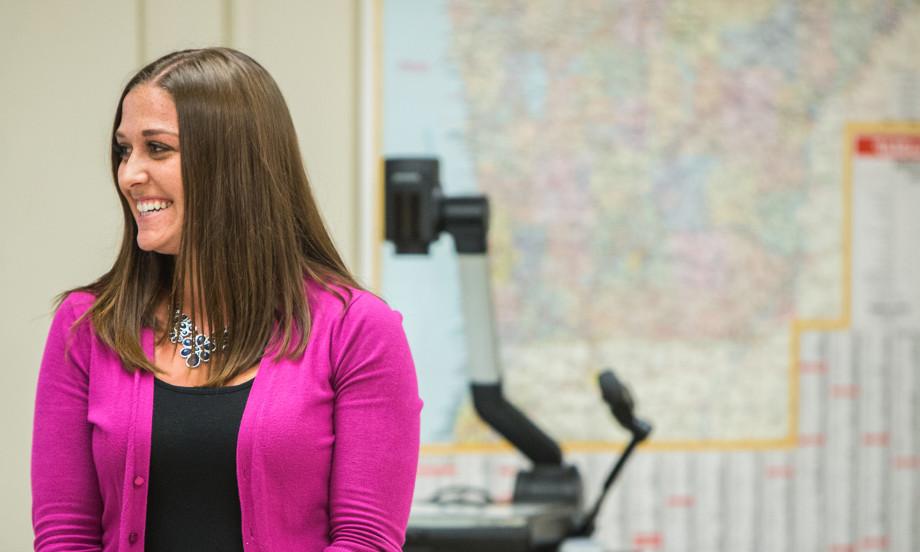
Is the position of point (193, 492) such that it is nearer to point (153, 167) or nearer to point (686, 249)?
point (153, 167)

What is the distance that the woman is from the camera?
3.24ft

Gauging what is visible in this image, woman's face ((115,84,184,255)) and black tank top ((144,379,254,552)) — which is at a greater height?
woman's face ((115,84,184,255))

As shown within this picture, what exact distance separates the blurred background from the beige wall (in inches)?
37.9

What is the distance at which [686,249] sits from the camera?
2.54m

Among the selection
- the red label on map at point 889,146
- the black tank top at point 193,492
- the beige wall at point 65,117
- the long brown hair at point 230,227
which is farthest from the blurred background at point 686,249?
the black tank top at point 193,492

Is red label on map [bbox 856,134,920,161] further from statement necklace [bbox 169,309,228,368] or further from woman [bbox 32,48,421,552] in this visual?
statement necklace [bbox 169,309,228,368]

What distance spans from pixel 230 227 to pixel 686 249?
1.68 m

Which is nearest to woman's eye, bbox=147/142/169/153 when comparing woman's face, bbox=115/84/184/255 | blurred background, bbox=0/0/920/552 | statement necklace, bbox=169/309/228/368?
woman's face, bbox=115/84/184/255

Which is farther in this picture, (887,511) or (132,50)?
(887,511)

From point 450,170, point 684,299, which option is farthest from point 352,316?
point 684,299

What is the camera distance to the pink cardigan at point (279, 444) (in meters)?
0.98

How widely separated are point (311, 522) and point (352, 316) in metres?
0.21

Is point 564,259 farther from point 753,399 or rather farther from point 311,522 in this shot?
point 311,522

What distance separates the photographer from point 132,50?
4.63ft
